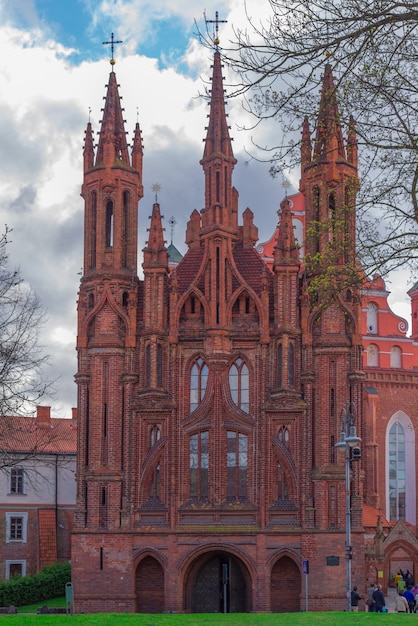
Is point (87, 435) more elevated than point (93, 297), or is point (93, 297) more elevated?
point (93, 297)

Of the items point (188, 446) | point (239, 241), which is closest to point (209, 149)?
point (239, 241)

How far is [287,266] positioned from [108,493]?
37.7ft

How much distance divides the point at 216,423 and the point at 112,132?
13.6m

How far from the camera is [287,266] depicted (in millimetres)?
43312

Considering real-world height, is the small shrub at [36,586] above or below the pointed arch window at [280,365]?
below

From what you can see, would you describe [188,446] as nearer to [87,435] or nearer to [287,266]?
[87,435]

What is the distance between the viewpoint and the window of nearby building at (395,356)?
6056 centimetres

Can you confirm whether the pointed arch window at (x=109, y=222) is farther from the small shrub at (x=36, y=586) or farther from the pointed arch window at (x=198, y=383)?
the small shrub at (x=36, y=586)

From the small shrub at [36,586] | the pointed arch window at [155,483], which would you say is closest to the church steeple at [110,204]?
the pointed arch window at [155,483]

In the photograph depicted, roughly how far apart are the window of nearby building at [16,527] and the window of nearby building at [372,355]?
836 inches

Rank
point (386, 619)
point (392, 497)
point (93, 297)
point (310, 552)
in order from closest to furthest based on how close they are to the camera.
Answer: point (386, 619)
point (310, 552)
point (93, 297)
point (392, 497)

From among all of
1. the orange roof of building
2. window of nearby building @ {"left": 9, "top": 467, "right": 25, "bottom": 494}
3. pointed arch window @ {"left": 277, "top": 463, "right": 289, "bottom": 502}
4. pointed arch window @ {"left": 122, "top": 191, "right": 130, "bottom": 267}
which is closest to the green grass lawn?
pointed arch window @ {"left": 277, "top": 463, "right": 289, "bottom": 502}

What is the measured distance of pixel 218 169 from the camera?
4475cm

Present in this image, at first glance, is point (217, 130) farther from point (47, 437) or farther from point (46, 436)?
point (46, 436)
